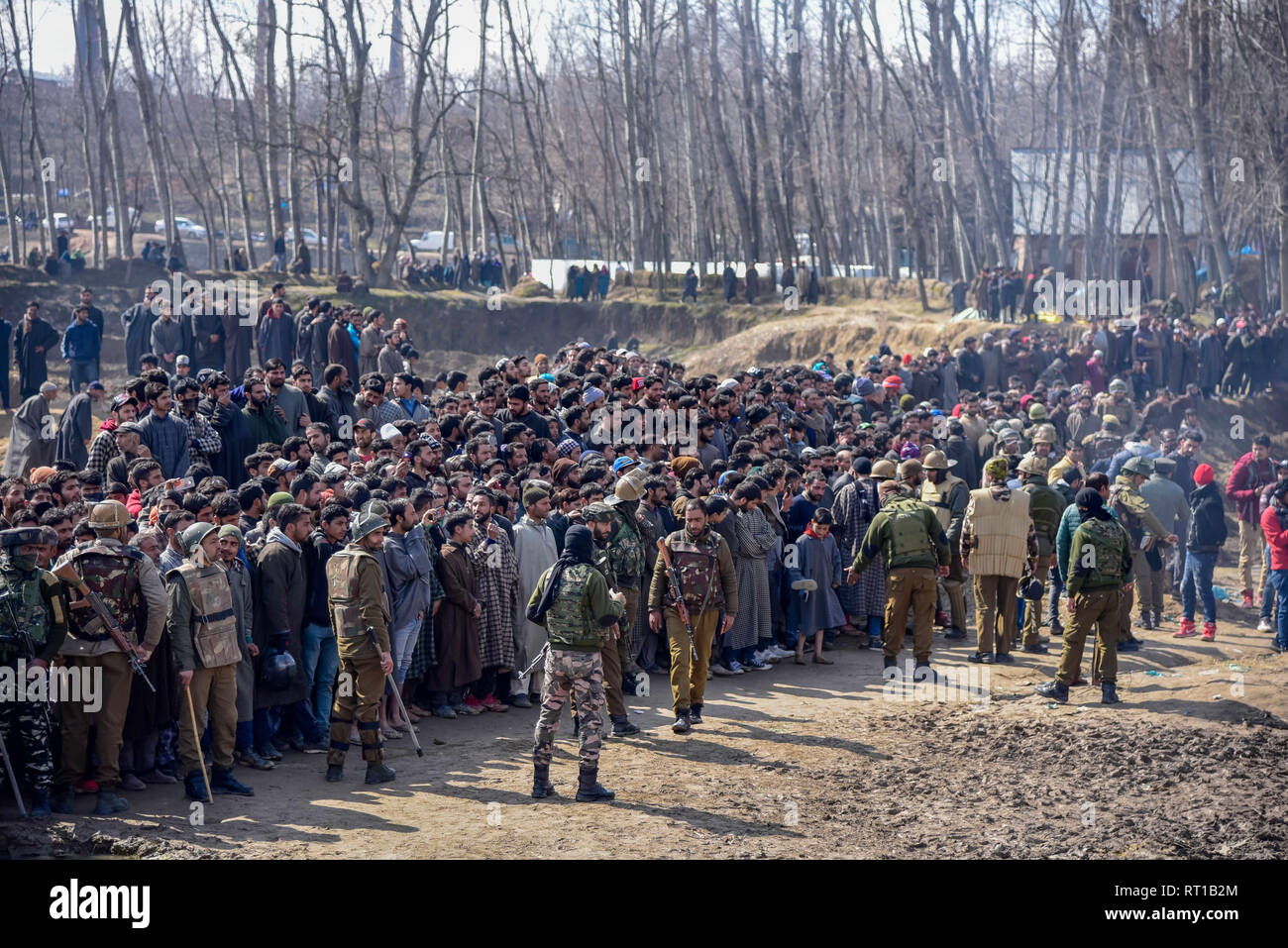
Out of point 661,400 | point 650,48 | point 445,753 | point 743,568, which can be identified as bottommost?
point 445,753

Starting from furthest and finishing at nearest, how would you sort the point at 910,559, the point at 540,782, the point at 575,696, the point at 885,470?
1. the point at 885,470
2. the point at 910,559
3. the point at 575,696
4. the point at 540,782

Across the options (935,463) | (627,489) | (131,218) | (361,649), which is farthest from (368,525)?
(131,218)

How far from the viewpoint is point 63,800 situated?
810cm

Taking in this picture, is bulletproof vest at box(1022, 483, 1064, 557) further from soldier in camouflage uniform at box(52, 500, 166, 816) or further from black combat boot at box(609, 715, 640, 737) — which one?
soldier in camouflage uniform at box(52, 500, 166, 816)

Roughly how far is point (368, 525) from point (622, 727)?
276cm

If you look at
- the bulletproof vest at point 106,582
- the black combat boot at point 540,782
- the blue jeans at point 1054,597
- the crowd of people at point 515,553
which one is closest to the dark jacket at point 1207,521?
the crowd of people at point 515,553

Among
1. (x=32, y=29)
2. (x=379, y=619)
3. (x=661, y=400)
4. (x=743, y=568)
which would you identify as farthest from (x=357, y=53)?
(x=379, y=619)

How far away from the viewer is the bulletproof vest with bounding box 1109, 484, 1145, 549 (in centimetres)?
1373

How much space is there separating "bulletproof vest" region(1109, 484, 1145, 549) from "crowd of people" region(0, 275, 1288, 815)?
39 mm

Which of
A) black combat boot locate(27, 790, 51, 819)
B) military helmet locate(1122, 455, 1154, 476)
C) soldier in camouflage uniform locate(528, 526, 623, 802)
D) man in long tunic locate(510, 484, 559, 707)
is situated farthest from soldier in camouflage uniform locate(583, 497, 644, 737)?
military helmet locate(1122, 455, 1154, 476)

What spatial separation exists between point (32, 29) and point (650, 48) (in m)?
19.3

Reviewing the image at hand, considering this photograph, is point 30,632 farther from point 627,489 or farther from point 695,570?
point 695,570

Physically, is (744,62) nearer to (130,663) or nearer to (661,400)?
(661,400)
